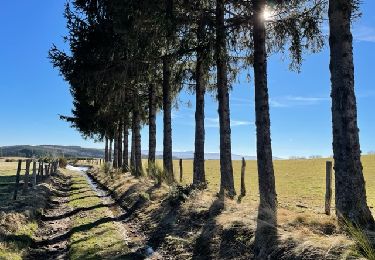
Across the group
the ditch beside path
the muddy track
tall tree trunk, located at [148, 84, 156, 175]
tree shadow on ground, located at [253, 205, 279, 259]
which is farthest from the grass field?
tree shadow on ground, located at [253, 205, 279, 259]

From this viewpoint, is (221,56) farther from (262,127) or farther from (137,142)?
(137,142)

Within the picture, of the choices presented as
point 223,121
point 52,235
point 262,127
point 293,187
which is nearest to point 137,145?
point 293,187

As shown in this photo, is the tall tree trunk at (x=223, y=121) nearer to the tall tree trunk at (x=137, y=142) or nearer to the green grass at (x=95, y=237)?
the green grass at (x=95, y=237)

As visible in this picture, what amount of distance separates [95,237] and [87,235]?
0.43m

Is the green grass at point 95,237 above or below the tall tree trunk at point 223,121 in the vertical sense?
below

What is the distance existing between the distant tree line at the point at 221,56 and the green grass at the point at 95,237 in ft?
10.9

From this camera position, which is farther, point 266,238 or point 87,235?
point 87,235

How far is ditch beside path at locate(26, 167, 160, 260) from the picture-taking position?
9617 mm

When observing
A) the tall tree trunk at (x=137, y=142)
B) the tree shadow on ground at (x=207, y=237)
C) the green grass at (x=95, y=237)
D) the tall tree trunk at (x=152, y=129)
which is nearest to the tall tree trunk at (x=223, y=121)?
the tree shadow on ground at (x=207, y=237)

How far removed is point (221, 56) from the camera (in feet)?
45.5

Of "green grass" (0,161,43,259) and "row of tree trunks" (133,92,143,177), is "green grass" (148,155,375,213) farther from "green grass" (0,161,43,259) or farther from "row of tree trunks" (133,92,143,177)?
"green grass" (0,161,43,259)

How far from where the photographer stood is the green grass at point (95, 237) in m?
9.53

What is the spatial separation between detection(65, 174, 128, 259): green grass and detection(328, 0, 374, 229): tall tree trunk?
4.75 metres

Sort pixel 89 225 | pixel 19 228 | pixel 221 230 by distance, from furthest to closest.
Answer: pixel 89 225
pixel 19 228
pixel 221 230
